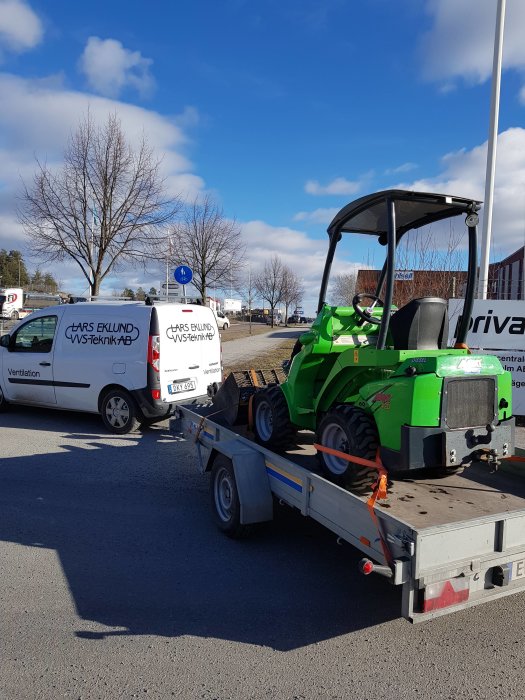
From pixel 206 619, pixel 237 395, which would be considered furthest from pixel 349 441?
pixel 237 395

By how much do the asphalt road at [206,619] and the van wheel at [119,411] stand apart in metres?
2.66

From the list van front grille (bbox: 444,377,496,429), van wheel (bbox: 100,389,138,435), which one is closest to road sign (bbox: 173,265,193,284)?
van wheel (bbox: 100,389,138,435)

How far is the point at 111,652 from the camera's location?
299 centimetres

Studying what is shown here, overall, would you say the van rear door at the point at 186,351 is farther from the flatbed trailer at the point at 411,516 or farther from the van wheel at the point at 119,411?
the flatbed trailer at the point at 411,516

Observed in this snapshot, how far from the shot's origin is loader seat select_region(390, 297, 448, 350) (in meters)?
3.79

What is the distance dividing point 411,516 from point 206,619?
1.45m

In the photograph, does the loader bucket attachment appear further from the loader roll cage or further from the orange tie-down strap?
the orange tie-down strap

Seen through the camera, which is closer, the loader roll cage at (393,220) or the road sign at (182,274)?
the loader roll cage at (393,220)

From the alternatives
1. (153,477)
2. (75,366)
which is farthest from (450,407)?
(75,366)

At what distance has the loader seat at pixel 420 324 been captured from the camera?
3.79 meters

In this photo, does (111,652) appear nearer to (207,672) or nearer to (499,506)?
(207,672)

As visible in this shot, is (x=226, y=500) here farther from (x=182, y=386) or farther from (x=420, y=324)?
(x=182, y=386)

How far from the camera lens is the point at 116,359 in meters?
8.04

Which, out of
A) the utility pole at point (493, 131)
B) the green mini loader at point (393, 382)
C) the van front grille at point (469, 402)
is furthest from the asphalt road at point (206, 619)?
the utility pole at point (493, 131)
